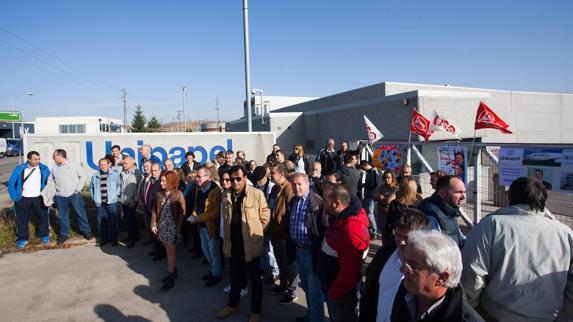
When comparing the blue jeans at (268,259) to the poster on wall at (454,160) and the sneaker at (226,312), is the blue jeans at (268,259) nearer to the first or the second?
the sneaker at (226,312)

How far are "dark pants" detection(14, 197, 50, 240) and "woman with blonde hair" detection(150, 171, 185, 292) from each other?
12.3 ft

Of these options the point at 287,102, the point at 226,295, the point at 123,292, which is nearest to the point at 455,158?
the point at 226,295

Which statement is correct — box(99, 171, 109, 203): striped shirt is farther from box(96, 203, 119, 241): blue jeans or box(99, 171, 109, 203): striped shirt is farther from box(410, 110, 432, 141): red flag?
box(410, 110, 432, 141): red flag

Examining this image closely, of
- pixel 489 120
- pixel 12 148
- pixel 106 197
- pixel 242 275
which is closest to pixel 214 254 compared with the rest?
pixel 242 275

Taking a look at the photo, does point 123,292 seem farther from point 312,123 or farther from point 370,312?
point 312,123

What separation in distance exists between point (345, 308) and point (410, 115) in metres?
11.2

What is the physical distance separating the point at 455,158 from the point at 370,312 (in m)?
4.66

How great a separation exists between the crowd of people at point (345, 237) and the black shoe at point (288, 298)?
0.05 ft

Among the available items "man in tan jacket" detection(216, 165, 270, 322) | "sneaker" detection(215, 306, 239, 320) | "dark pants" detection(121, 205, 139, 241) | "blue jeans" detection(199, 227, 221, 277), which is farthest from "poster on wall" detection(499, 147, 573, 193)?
"dark pants" detection(121, 205, 139, 241)

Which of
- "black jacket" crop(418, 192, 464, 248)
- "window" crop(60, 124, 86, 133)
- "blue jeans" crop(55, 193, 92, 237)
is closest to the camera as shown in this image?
"black jacket" crop(418, 192, 464, 248)

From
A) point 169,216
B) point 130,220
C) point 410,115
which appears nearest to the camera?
point 169,216

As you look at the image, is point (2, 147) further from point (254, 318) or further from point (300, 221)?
point (300, 221)

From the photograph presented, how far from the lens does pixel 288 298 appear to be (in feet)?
15.4

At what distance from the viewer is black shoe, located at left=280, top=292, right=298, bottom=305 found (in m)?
4.69
